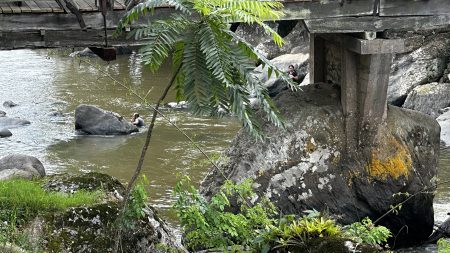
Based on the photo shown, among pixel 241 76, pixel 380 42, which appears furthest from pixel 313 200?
pixel 241 76

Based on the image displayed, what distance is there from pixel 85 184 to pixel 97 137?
1085cm

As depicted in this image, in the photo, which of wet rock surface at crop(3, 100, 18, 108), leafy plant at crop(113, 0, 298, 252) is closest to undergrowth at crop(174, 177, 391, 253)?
leafy plant at crop(113, 0, 298, 252)

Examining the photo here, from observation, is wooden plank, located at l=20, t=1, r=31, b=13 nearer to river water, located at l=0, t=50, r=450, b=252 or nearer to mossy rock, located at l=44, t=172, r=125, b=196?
river water, located at l=0, t=50, r=450, b=252

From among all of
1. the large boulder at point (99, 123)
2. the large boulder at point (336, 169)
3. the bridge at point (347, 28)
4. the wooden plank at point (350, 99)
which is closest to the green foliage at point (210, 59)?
the large boulder at point (336, 169)

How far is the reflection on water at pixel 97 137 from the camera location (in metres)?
15.4

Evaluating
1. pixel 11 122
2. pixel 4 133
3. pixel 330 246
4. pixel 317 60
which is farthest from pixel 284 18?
pixel 11 122

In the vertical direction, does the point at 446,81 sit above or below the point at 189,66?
below

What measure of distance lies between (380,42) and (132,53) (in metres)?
21.8

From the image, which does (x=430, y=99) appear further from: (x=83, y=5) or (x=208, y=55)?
(x=208, y=55)

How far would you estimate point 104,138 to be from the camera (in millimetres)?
18078

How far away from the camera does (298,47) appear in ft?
84.3

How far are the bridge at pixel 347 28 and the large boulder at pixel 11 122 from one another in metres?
7.97

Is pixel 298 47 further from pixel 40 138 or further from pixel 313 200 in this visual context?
pixel 313 200

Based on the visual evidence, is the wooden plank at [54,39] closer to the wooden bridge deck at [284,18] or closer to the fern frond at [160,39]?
the wooden bridge deck at [284,18]
